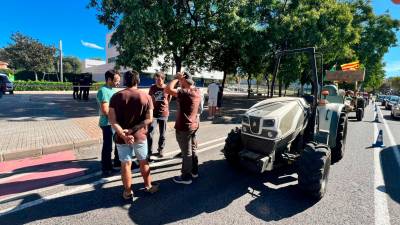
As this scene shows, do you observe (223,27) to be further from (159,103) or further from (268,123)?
(268,123)

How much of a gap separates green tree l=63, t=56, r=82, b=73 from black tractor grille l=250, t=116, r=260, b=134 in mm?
82011

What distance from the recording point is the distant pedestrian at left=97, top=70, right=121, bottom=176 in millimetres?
4344

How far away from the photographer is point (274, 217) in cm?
339

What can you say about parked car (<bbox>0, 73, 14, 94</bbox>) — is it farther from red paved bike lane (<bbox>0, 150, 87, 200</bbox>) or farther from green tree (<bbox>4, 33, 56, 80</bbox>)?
green tree (<bbox>4, 33, 56, 80</bbox>)

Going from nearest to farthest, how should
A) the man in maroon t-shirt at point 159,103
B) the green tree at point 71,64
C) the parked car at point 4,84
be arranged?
1. the man in maroon t-shirt at point 159,103
2. the parked car at point 4,84
3. the green tree at point 71,64

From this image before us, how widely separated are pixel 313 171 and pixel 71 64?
86.3 m

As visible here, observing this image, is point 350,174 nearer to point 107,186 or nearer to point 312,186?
point 312,186

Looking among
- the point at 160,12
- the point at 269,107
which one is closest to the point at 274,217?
the point at 269,107

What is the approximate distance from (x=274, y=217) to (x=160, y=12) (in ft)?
36.2

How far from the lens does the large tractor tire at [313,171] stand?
3713 mm

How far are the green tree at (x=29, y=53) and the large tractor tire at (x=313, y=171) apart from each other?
47731mm

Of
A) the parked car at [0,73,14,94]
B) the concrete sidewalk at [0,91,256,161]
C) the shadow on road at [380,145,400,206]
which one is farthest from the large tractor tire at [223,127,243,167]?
the parked car at [0,73,14,94]

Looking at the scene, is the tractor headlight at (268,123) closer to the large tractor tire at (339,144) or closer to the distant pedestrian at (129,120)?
the distant pedestrian at (129,120)

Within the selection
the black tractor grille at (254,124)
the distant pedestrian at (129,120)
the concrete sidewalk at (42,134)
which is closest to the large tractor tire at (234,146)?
the black tractor grille at (254,124)
